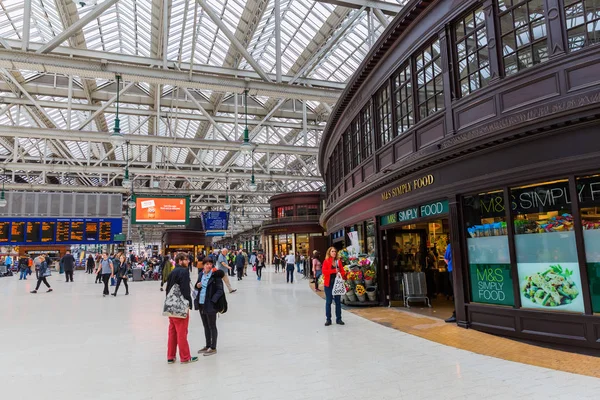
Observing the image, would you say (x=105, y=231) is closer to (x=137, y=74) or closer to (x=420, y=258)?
(x=137, y=74)

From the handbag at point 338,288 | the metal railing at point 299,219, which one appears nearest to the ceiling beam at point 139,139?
the handbag at point 338,288

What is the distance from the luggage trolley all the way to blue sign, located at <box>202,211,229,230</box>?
21410 mm

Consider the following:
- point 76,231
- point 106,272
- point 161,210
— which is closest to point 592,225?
point 106,272

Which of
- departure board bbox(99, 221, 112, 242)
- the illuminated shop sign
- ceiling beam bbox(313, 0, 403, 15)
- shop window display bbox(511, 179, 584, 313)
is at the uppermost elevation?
ceiling beam bbox(313, 0, 403, 15)

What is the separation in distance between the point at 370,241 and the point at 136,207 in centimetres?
1717

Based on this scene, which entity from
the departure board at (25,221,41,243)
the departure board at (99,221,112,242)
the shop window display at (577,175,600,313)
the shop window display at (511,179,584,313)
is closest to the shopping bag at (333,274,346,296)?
the shop window display at (511,179,584,313)

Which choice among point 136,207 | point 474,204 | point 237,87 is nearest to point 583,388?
point 474,204

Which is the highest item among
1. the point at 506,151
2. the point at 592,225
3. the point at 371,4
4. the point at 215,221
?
the point at 371,4

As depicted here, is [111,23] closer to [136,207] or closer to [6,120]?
[136,207]

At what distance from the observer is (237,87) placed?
511 inches

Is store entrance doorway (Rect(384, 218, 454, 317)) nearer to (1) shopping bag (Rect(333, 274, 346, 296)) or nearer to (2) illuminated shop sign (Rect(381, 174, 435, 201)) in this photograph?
(2) illuminated shop sign (Rect(381, 174, 435, 201))

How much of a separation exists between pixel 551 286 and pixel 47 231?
96.0ft

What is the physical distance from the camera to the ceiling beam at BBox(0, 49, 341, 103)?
36.2 feet

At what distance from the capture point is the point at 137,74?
39.9 feet
